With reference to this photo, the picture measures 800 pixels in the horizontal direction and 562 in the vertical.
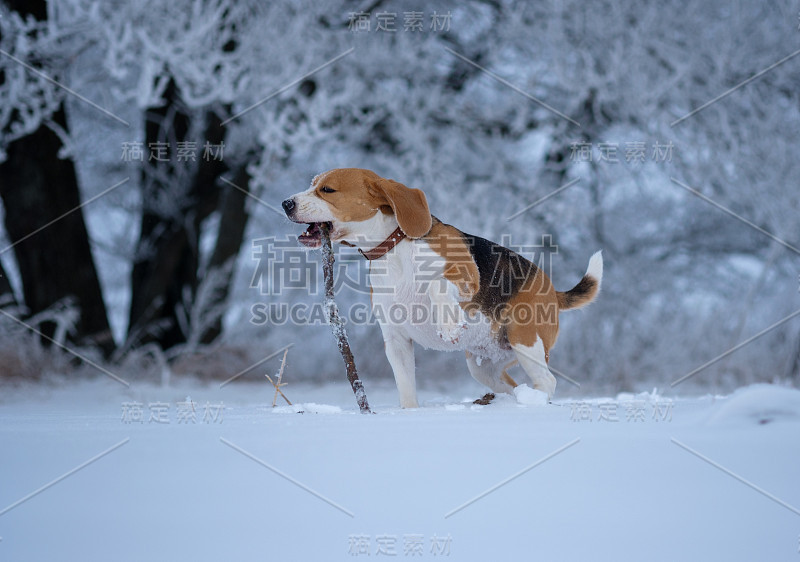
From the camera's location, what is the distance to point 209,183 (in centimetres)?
754

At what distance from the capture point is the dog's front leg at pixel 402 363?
3.26 m

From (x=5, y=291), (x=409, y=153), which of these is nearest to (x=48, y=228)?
(x=5, y=291)

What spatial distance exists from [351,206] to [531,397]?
1097 millimetres

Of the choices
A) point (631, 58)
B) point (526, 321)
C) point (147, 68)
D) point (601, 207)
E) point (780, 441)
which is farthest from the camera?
point (601, 207)

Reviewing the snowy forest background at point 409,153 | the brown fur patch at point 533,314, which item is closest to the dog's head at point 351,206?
the brown fur patch at point 533,314

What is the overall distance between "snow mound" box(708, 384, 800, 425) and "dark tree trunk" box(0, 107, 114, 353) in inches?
233

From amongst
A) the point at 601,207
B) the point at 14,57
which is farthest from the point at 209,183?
the point at 601,207

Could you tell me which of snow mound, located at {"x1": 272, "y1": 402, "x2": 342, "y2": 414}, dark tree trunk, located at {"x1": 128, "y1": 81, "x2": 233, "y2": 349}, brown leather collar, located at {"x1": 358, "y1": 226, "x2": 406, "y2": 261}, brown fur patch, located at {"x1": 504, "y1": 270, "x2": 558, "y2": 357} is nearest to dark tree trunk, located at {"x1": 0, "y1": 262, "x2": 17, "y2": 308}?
dark tree trunk, located at {"x1": 128, "y1": 81, "x2": 233, "y2": 349}

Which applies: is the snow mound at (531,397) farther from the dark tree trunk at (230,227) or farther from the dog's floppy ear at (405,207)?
the dark tree trunk at (230,227)

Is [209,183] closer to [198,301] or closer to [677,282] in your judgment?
[198,301]

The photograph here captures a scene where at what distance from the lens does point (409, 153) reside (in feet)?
24.9

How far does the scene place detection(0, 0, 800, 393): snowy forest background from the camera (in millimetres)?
6613

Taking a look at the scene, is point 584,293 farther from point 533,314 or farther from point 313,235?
point 313,235

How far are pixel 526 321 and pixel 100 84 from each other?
5744mm
